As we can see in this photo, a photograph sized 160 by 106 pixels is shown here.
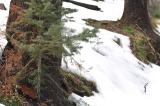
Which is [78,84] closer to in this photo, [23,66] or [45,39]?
[23,66]

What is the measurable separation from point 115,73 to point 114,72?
0.08 feet

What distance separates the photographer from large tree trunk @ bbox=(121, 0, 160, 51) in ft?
41.6

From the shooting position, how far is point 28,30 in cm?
642

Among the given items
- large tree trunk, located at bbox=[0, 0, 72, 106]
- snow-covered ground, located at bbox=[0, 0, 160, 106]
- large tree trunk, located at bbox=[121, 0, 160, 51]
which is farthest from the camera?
large tree trunk, located at bbox=[121, 0, 160, 51]

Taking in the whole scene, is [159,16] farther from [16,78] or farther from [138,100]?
[16,78]

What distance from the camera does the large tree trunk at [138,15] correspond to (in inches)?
500

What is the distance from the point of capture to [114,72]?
888 centimetres

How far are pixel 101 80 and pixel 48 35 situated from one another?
248cm

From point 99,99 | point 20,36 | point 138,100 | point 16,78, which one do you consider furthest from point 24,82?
point 138,100

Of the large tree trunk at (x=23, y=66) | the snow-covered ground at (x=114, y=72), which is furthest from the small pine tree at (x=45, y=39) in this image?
the snow-covered ground at (x=114, y=72)

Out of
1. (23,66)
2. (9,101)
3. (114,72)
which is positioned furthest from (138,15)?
(9,101)

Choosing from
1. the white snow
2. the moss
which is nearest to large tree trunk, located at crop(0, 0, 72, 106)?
the white snow

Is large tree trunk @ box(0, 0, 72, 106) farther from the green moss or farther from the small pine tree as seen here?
the green moss

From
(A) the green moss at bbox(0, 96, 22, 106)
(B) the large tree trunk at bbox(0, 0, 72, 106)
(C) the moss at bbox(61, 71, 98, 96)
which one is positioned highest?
(B) the large tree trunk at bbox(0, 0, 72, 106)
